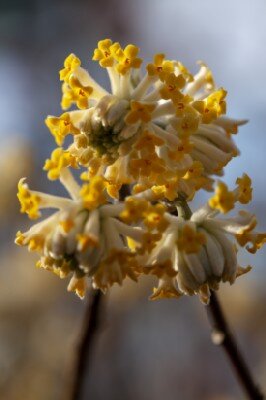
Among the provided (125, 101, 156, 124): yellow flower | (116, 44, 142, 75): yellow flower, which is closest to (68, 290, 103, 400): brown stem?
(125, 101, 156, 124): yellow flower

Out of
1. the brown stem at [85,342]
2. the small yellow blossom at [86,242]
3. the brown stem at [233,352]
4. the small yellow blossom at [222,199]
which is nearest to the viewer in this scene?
the small yellow blossom at [86,242]

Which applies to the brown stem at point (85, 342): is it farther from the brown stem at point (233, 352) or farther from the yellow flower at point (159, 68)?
the yellow flower at point (159, 68)

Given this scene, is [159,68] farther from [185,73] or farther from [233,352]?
[233,352]

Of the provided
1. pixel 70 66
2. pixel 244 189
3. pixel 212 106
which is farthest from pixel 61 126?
pixel 244 189

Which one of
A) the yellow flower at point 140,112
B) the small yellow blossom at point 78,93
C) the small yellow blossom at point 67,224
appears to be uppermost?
the small yellow blossom at point 78,93

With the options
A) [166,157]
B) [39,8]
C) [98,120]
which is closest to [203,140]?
[166,157]

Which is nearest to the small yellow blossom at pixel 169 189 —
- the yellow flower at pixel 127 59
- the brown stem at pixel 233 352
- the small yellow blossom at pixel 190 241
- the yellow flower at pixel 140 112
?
the small yellow blossom at pixel 190 241

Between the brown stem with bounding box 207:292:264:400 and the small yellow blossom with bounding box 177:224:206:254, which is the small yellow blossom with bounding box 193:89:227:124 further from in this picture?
the brown stem with bounding box 207:292:264:400

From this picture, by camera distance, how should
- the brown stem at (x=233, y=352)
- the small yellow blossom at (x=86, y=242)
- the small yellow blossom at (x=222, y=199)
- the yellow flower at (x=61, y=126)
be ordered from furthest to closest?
1. the brown stem at (x=233, y=352)
2. the yellow flower at (x=61, y=126)
3. the small yellow blossom at (x=222, y=199)
4. the small yellow blossom at (x=86, y=242)
